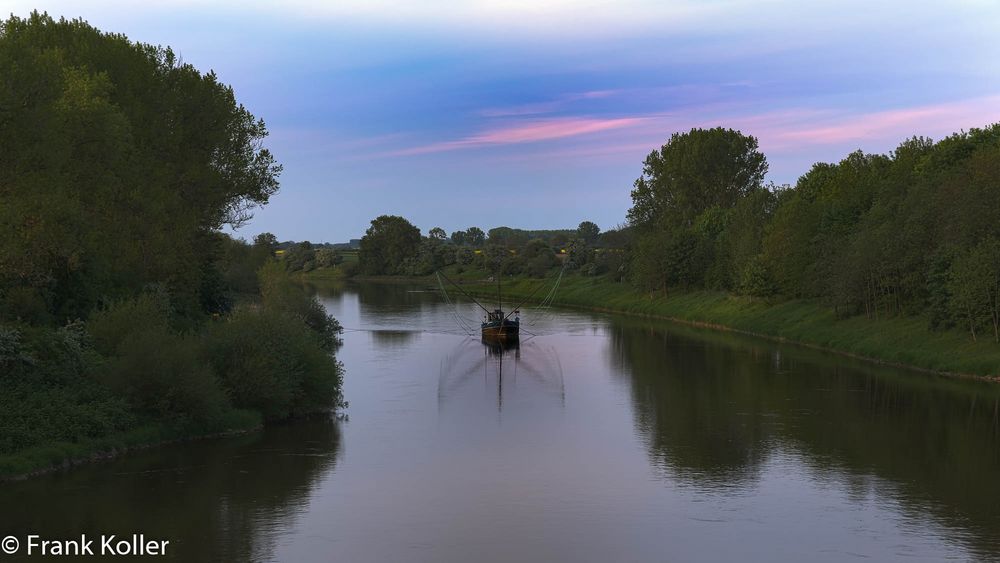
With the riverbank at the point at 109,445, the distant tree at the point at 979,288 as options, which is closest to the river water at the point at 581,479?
the riverbank at the point at 109,445

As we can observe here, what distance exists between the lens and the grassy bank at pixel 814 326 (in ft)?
213

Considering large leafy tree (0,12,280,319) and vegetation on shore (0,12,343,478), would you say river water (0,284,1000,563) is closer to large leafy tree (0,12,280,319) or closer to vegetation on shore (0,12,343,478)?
vegetation on shore (0,12,343,478)

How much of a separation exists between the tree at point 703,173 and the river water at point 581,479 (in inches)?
3425

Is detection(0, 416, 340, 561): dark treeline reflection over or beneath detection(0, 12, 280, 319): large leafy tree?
beneath

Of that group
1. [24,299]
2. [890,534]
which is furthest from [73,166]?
[890,534]

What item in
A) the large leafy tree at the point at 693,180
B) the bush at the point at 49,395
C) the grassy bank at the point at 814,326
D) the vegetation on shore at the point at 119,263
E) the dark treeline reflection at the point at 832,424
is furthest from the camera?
the large leafy tree at the point at 693,180

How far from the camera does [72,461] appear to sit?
3719 cm

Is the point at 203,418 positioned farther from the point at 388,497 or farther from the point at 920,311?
the point at 920,311

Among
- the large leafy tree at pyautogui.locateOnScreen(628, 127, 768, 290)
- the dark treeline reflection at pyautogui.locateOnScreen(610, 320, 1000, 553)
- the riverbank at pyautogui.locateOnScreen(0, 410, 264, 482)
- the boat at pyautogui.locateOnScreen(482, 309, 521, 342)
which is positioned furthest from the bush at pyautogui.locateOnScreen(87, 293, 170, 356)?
the large leafy tree at pyautogui.locateOnScreen(628, 127, 768, 290)

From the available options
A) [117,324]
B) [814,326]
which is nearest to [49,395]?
[117,324]

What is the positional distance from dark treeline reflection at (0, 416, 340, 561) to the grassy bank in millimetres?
42073

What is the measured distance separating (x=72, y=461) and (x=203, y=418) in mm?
6453

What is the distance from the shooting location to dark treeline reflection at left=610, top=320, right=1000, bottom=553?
125 feet

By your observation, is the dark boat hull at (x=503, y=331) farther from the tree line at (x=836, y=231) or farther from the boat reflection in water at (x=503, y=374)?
the tree line at (x=836, y=231)
